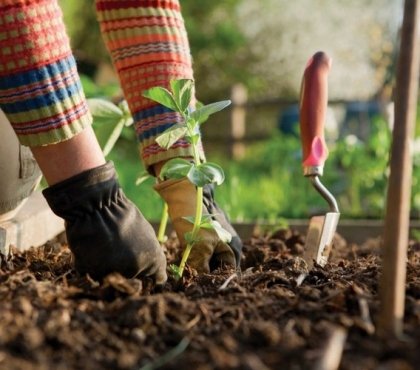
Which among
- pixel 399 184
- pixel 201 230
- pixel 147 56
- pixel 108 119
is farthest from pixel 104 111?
pixel 399 184

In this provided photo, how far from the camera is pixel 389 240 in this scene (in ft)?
3.33

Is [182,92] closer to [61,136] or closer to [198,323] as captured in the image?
[61,136]

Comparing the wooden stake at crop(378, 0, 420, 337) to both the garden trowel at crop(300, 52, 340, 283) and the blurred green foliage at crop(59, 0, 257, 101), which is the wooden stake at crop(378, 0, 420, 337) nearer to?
the garden trowel at crop(300, 52, 340, 283)

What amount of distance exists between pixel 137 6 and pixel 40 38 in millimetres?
541

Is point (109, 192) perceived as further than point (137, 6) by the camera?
No

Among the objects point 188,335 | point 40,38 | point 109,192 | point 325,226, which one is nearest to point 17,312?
point 188,335

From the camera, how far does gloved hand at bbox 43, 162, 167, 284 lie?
1369mm

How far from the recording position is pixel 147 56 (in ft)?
6.01

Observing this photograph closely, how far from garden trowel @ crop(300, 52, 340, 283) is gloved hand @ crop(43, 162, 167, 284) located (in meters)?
0.55

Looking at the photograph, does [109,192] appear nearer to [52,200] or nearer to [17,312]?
[52,200]

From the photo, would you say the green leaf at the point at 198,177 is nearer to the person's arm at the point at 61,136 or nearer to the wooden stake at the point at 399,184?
the person's arm at the point at 61,136

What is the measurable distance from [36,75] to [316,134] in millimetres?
759

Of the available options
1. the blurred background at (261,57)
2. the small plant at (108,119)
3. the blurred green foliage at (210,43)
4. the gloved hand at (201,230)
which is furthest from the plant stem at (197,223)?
the blurred green foliage at (210,43)

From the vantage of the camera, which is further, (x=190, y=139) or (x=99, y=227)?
(x=190, y=139)
